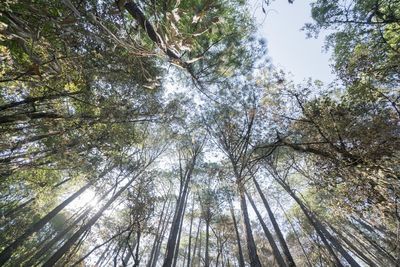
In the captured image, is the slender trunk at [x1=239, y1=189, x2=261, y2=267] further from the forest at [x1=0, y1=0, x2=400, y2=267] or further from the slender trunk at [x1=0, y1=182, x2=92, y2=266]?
the slender trunk at [x1=0, y1=182, x2=92, y2=266]

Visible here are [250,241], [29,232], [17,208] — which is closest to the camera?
[250,241]

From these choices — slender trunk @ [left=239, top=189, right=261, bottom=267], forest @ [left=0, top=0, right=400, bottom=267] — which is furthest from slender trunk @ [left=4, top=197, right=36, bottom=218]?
slender trunk @ [left=239, top=189, right=261, bottom=267]

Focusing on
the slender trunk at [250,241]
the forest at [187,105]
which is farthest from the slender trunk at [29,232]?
the slender trunk at [250,241]

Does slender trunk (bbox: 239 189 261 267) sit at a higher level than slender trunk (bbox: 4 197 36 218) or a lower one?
lower

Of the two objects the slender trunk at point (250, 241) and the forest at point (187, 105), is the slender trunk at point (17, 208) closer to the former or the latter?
the forest at point (187, 105)

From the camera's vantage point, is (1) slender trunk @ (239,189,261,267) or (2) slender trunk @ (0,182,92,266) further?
(2) slender trunk @ (0,182,92,266)

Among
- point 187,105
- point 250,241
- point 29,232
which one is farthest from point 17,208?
point 250,241

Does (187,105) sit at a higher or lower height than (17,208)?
higher

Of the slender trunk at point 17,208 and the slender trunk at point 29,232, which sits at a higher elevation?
the slender trunk at point 17,208

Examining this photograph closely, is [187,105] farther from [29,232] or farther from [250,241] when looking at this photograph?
[29,232]

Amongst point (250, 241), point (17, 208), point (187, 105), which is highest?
point (187, 105)

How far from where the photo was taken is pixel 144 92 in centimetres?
693

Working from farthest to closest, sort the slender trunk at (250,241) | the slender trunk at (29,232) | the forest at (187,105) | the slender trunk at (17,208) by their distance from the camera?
1. the slender trunk at (17,208)
2. the slender trunk at (29,232)
3. the slender trunk at (250,241)
4. the forest at (187,105)

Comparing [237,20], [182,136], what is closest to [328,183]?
[237,20]
